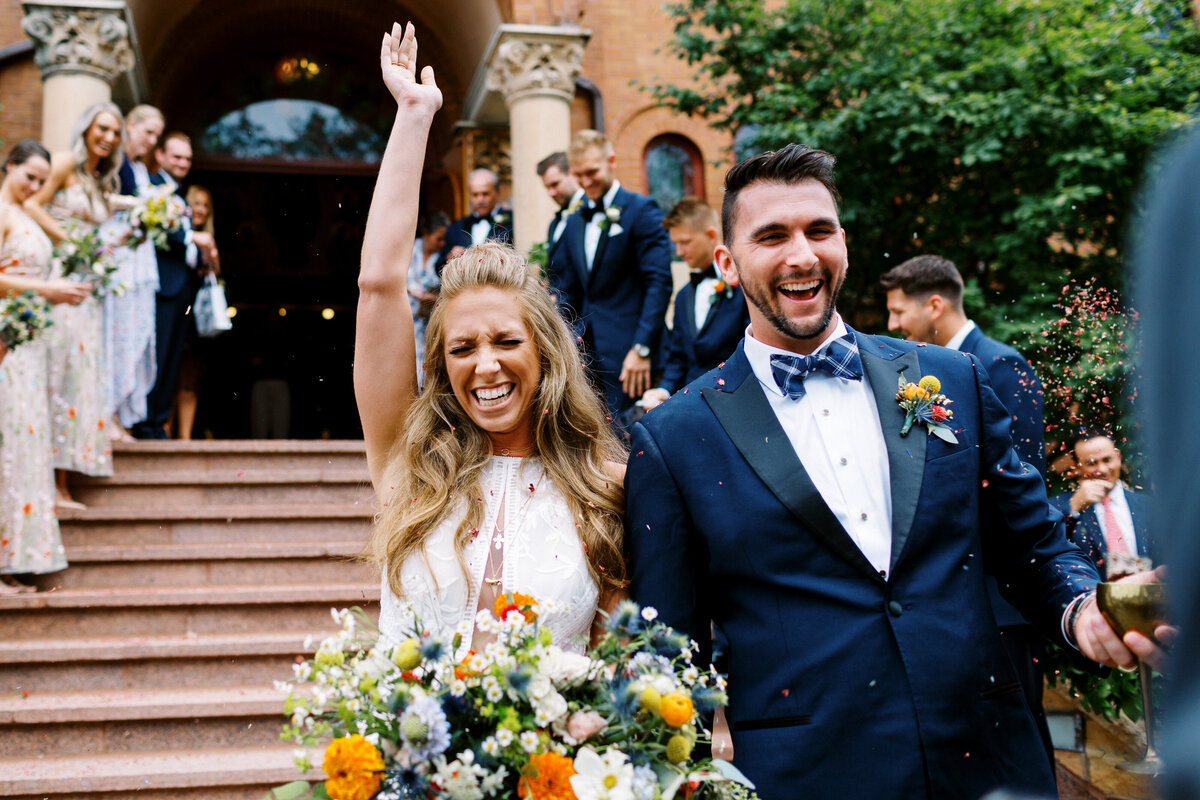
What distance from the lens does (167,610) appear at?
18.9ft

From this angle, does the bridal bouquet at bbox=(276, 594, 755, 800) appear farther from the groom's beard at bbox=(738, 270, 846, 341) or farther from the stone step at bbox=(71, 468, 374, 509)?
the stone step at bbox=(71, 468, 374, 509)

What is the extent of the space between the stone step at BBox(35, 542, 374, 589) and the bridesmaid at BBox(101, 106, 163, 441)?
165 cm

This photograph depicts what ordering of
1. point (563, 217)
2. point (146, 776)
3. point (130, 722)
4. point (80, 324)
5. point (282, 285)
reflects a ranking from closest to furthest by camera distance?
1. point (146, 776)
2. point (130, 722)
3. point (80, 324)
4. point (563, 217)
5. point (282, 285)

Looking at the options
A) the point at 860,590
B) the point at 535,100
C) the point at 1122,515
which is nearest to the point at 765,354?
the point at 860,590

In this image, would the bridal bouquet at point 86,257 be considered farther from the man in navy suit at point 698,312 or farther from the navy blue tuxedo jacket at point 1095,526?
the navy blue tuxedo jacket at point 1095,526

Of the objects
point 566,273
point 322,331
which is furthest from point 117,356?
point 322,331

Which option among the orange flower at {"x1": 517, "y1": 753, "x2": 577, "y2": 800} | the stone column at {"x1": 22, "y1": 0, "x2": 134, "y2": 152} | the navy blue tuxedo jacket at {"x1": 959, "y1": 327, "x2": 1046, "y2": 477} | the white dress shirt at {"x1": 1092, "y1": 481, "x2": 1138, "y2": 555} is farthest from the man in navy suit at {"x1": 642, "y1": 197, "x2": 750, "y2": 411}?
the stone column at {"x1": 22, "y1": 0, "x2": 134, "y2": 152}

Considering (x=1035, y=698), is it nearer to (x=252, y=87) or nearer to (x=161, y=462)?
(x=161, y=462)

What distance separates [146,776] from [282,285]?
40.9 ft

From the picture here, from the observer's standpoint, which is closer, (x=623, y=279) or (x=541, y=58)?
(x=623, y=279)

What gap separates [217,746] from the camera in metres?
5.05

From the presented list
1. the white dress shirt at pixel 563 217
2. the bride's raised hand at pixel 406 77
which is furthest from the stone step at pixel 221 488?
the bride's raised hand at pixel 406 77

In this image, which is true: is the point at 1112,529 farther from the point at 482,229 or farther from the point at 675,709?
the point at 482,229

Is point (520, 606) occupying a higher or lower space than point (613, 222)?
lower
